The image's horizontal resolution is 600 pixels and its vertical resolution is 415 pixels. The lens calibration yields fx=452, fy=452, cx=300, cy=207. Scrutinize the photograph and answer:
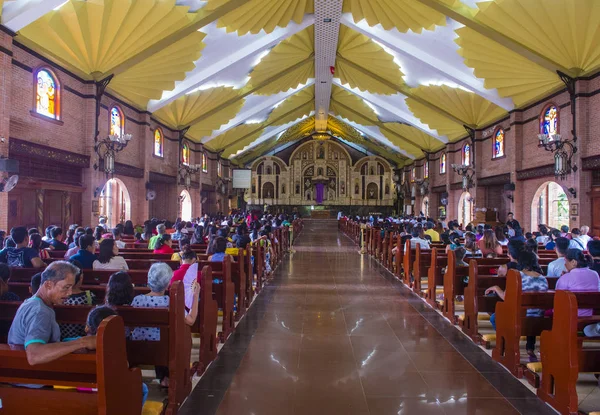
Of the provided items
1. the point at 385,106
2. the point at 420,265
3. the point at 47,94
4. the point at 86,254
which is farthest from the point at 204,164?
the point at 86,254

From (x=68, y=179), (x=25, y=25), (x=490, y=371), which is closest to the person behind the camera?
(x=490, y=371)

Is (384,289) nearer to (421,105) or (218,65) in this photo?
(218,65)

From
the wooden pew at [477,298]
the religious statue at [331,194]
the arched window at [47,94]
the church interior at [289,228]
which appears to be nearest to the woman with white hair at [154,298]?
the church interior at [289,228]

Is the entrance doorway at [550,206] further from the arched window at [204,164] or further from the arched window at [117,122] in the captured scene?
the arched window at [204,164]

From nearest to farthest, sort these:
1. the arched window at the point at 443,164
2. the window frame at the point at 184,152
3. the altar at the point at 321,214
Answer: the window frame at the point at 184,152 < the arched window at the point at 443,164 < the altar at the point at 321,214

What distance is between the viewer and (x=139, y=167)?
15.5m

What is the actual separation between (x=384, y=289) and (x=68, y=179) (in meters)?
8.29

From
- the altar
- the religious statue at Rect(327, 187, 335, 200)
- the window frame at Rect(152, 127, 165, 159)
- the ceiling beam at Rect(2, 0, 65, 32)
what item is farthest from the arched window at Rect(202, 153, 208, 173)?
the ceiling beam at Rect(2, 0, 65, 32)

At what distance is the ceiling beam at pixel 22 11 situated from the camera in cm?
812

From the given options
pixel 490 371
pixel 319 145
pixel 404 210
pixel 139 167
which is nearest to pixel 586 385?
pixel 490 371

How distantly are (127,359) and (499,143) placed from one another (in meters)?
16.8

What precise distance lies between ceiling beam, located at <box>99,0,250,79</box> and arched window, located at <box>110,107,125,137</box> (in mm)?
2094

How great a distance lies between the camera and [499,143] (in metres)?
17.0

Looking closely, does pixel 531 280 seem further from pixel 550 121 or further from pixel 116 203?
pixel 116 203
